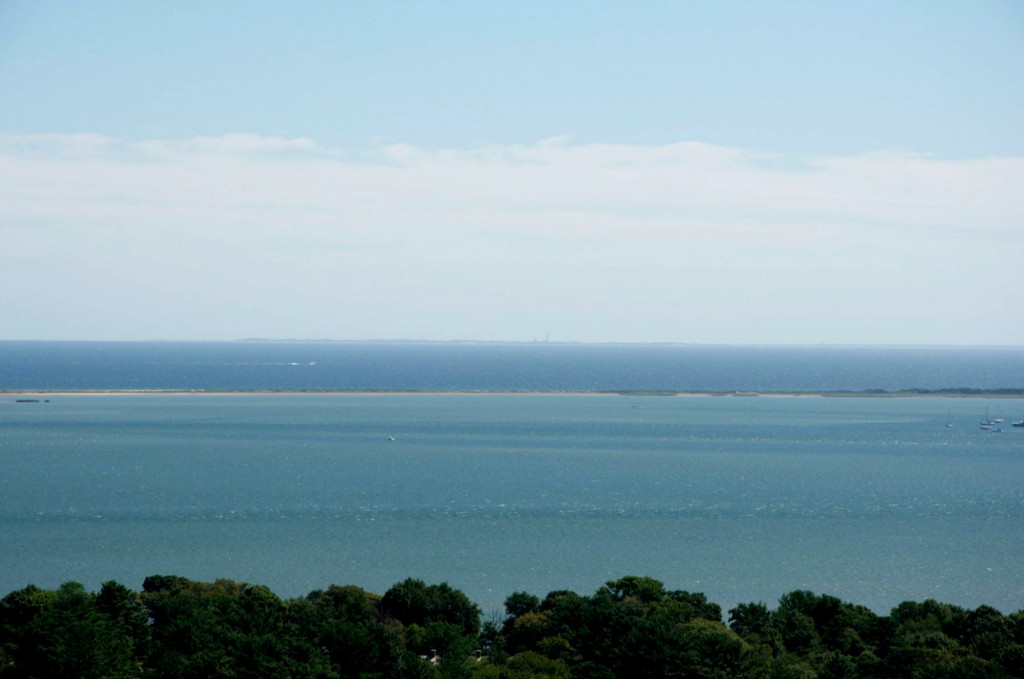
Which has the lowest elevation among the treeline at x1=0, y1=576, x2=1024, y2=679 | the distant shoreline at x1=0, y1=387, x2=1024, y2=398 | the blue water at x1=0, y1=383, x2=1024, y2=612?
the blue water at x1=0, y1=383, x2=1024, y2=612

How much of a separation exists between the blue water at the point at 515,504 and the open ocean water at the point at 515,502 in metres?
0.22

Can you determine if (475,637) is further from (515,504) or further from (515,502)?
(515,502)

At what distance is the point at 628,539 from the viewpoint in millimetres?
51156

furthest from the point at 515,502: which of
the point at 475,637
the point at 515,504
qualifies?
the point at 475,637

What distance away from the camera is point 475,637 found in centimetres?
3083

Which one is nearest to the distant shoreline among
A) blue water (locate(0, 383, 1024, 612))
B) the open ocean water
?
the open ocean water

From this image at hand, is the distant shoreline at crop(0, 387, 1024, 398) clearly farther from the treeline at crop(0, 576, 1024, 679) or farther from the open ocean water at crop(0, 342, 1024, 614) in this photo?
the treeline at crop(0, 576, 1024, 679)

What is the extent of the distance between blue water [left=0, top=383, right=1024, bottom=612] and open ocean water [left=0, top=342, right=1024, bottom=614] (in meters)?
0.22

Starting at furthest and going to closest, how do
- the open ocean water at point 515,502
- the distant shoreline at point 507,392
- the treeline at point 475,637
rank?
the distant shoreline at point 507,392 < the open ocean water at point 515,502 < the treeline at point 475,637

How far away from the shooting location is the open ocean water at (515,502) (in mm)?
43719

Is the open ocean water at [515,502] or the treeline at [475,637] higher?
the treeline at [475,637]

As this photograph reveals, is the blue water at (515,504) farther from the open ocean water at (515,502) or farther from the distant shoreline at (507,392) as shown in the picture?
the distant shoreline at (507,392)

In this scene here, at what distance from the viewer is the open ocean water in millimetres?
43719

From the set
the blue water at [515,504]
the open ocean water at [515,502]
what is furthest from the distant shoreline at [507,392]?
the blue water at [515,504]
